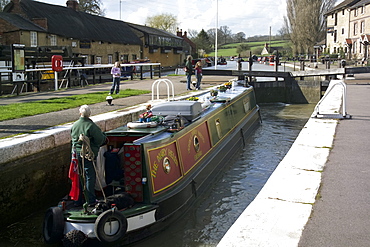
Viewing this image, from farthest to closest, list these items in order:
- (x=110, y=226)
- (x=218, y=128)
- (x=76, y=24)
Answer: (x=76, y=24), (x=218, y=128), (x=110, y=226)

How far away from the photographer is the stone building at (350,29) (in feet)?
146

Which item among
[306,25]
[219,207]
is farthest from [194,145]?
[306,25]

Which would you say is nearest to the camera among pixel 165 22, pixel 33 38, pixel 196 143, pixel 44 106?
pixel 196 143

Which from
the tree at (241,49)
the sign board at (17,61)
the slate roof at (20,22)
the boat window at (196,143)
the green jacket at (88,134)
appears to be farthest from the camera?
the tree at (241,49)

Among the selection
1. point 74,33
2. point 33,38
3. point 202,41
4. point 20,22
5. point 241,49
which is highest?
point 202,41

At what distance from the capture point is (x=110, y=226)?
5.52 m

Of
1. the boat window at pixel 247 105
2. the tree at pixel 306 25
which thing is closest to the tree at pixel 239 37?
the tree at pixel 306 25

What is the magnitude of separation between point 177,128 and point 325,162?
8.27ft

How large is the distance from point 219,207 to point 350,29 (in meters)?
48.5

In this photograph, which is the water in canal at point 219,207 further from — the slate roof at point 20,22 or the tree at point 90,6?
the tree at point 90,6

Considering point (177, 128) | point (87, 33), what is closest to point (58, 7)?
point (87, 33)

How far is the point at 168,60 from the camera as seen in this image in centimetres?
5784

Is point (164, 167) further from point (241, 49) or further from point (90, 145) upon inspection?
point (241, 49)

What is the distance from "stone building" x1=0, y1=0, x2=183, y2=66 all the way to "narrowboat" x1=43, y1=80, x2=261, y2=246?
Result: 1422 centimetres
